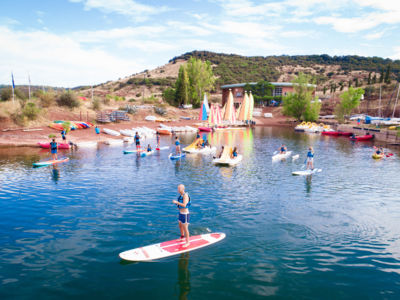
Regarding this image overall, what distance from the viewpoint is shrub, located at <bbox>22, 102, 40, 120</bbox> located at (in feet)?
150

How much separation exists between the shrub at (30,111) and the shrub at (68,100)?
11.6 metres

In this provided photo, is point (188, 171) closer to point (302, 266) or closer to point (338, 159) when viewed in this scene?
point (302, 266)

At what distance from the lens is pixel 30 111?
45938 mm

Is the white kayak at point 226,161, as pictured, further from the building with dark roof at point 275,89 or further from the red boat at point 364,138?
the building with dark roof at point 275,89

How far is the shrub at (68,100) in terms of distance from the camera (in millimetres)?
58094

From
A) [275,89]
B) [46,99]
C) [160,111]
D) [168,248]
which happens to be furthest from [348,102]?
[168,248]

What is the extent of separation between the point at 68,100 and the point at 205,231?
53927mm

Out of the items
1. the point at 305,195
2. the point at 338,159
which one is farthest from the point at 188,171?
the point at 338,159

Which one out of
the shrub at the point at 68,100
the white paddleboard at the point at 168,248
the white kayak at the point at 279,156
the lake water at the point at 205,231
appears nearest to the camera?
the lake water at the point at 205,231

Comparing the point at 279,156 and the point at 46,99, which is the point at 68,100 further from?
the point at 279,156

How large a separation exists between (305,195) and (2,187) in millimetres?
21502

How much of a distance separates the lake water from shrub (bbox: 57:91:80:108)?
1408 inches

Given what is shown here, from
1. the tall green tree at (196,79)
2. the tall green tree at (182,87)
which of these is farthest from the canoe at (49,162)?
the tall green tree at (196,79)

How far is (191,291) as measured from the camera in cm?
956
